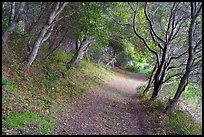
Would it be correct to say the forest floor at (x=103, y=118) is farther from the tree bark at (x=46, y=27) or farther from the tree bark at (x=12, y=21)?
the tree bark at (x=12, y=21)

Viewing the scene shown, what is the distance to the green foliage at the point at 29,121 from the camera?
25.4 feet

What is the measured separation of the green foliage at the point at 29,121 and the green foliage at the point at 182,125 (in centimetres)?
406

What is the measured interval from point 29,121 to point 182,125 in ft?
17.9

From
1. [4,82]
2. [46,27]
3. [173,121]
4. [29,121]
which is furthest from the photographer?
[46,27]

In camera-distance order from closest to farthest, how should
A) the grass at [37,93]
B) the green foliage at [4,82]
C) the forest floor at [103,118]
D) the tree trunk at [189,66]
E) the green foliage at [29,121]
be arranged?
the green foliage at [29,121] → the grass at [37,93] → the forest floor at [103,118] → the green foliage at [4,82] → the tree trunk at [189,66]

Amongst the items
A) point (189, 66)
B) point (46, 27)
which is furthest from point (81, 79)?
point (189, 66)

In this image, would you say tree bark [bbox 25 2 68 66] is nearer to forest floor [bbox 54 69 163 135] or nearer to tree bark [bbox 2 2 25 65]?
tree bark [bbox 2 2 25 65]

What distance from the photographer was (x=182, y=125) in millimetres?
10648

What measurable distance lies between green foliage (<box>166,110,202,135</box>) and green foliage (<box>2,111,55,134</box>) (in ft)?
13.3

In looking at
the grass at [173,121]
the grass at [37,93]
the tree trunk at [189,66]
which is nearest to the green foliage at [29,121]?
the grass at [37,93]

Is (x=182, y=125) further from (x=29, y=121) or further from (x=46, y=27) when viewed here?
(x=46, y=27)

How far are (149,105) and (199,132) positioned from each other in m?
3.74

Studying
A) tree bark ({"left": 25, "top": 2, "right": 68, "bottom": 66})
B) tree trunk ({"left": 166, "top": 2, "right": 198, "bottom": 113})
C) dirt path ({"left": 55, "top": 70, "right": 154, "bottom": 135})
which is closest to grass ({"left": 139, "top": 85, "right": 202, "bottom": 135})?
tree trunk ({"left": 166, "top": 2, "right": 198, "bottom": 113})

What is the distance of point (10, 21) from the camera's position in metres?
13.3
